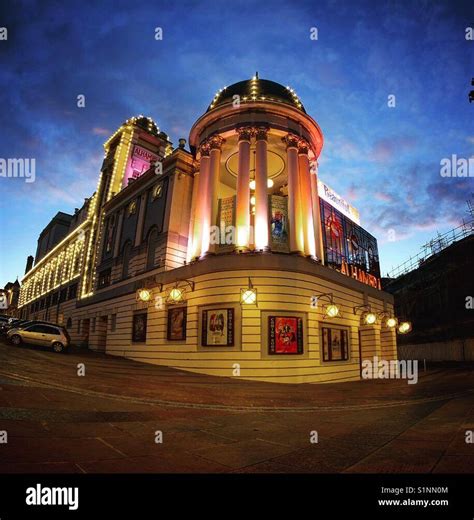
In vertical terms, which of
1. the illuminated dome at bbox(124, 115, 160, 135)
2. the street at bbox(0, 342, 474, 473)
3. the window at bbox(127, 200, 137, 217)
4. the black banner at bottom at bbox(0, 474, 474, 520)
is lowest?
the street at bbox(0, 342, 474, 473)

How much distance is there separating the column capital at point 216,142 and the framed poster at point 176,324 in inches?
431

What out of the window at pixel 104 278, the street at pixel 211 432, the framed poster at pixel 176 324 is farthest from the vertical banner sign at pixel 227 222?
the window at pixel 104 278

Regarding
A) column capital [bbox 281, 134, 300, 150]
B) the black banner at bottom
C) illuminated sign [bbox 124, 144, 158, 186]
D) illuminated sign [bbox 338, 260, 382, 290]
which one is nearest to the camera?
the black banner at bottom

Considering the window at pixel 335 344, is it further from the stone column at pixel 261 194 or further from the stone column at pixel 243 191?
the stone column at pixel 243 191

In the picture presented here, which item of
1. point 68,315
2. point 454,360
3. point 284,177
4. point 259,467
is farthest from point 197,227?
point 454,360

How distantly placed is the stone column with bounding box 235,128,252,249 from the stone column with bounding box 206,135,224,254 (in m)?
1.68

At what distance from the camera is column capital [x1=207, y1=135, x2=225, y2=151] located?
2044 cm

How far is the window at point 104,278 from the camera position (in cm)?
2812

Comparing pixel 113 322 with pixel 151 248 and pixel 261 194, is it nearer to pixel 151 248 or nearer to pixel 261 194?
pixel 151 248

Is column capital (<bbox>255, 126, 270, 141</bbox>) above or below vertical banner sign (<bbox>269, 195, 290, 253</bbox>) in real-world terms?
above

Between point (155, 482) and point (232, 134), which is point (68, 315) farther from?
point (155, 482)

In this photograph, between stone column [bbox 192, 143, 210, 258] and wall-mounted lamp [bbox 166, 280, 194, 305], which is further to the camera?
stone column [bbox 192, 143, 210, 258]

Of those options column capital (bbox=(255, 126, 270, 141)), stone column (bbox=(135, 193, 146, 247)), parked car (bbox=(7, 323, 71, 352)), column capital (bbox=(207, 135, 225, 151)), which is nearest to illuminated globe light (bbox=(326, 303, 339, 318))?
column capital (bbox=(255, 126, 270, 141))

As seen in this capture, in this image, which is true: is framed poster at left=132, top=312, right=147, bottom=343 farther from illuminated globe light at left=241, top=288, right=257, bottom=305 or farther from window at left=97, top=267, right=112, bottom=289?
illuminated globe light at left=241, top=288, right=257, bottom=305
